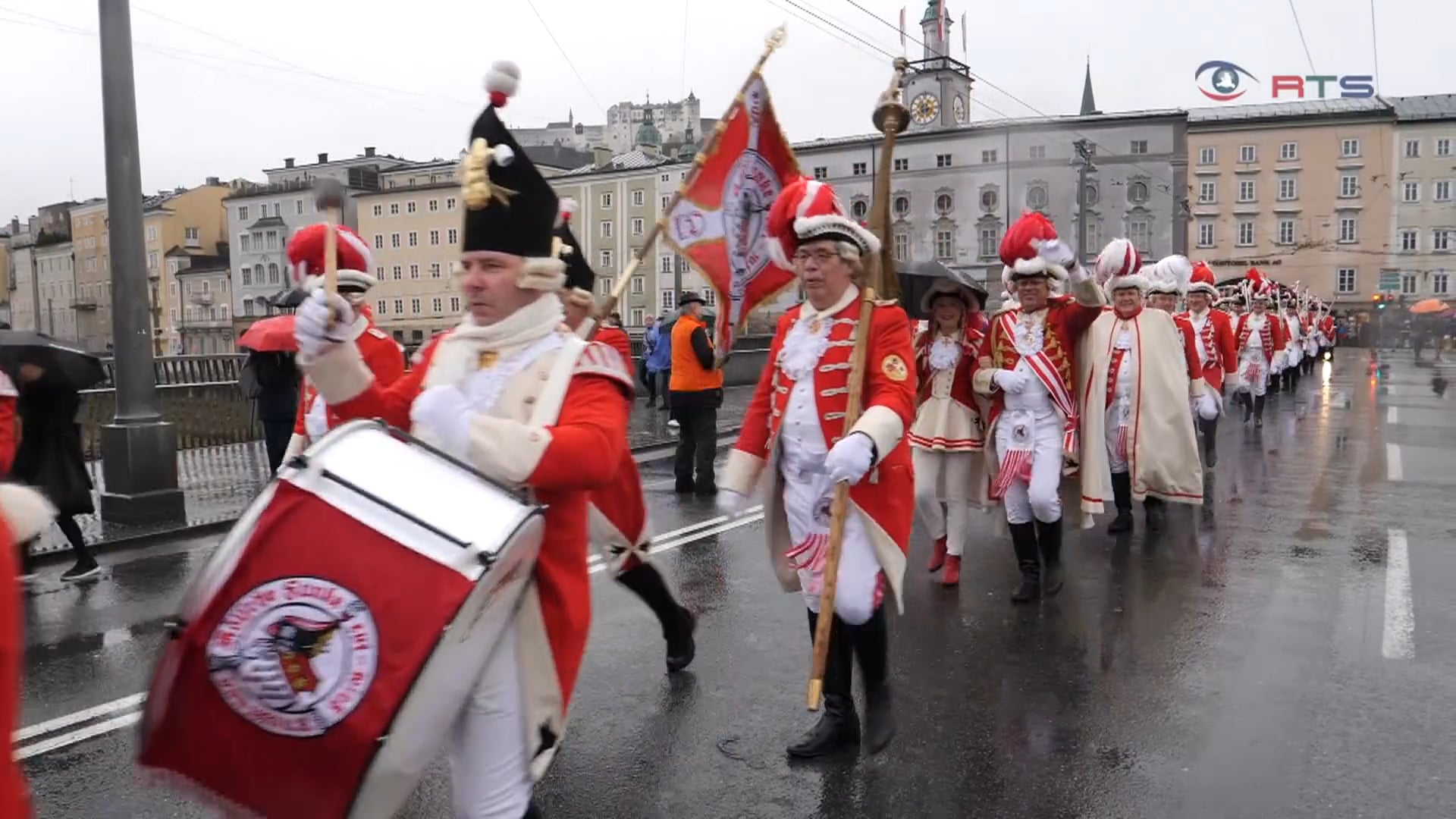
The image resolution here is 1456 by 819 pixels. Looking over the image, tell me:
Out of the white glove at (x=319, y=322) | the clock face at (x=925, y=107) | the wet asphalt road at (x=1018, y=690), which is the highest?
the clock face at (x=925, y=107)

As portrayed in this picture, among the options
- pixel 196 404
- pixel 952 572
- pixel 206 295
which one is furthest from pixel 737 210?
pixel 206 295

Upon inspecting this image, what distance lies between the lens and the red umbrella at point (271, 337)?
7.51 meters

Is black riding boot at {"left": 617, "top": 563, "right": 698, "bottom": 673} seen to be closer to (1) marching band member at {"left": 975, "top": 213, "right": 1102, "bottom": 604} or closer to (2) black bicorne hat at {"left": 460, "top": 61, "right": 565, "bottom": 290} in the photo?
(1) marching band member at {"left": 975, "top": 213, "right": 1102, "bottom": 604}

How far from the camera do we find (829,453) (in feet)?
12.6

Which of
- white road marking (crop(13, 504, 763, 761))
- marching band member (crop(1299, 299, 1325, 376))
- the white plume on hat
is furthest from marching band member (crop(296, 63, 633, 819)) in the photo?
marching band member (crop(1299, 299, 1325, 376))

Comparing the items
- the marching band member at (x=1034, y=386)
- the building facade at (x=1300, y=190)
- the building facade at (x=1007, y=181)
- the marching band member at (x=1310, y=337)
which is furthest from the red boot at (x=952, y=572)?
the building facade at (x=1300, y=190)

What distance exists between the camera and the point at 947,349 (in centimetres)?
702

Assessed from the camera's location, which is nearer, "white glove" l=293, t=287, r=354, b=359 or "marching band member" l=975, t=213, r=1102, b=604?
"white glove" l=293, t=287, r=354, b=359

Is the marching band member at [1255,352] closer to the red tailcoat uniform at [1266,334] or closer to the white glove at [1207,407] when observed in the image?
the red tailcoat uniform at [1266,334]

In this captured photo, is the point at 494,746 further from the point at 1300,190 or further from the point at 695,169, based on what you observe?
the point at 1300,190

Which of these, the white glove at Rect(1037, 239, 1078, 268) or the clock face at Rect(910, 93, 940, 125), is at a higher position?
the clock face at Rect(910, 93, 940, 125)

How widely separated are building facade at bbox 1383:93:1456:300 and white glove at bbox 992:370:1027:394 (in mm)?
80436

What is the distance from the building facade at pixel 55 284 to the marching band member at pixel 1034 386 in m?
29.6

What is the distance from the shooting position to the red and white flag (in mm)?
4945
